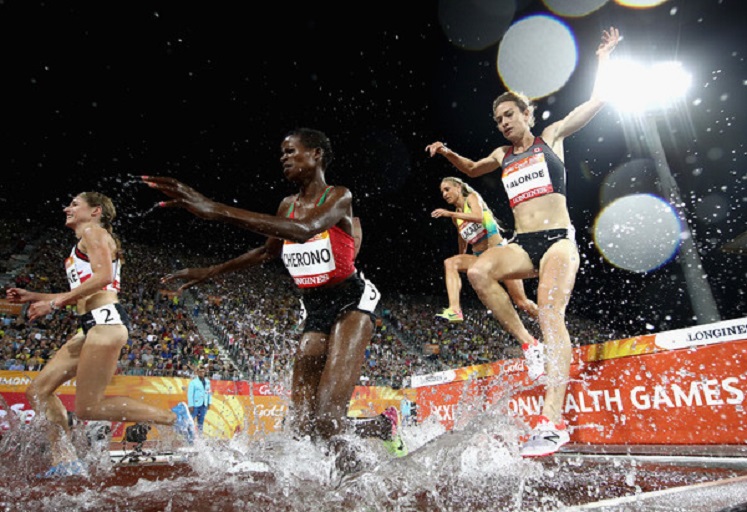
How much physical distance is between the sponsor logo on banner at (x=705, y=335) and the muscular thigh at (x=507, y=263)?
203 cm

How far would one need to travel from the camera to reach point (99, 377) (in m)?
3.77

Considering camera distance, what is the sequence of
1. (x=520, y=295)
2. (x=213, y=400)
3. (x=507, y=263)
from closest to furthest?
(x=507, y=263)
(x=520, y=295)
(x=213, y=400)

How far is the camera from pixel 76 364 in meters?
4.08

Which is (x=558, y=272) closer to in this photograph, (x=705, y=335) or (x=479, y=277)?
(x=479, y=277)

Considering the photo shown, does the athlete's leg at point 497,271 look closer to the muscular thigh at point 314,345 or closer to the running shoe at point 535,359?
the running shoe at point 535,359

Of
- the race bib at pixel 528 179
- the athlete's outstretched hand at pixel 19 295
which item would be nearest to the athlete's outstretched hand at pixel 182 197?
the athlete's outstretched hand at pixel 19 295

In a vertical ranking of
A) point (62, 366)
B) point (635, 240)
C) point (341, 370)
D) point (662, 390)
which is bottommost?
point (662, 390)

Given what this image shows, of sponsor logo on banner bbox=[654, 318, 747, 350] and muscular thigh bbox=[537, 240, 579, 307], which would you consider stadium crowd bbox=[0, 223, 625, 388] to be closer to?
sponsor logo on banner bbox=[654, 318, 747, 350]

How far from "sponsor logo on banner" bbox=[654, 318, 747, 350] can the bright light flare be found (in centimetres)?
454

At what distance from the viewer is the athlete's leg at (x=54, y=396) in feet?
12.2

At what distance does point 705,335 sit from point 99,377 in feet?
17.6

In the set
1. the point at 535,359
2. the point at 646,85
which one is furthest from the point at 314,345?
the point at 646,85

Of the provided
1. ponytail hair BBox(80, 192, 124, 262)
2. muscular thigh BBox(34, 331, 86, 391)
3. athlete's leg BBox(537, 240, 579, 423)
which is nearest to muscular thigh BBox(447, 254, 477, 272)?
athlete's leg BBox(537, 240, 579, 423)

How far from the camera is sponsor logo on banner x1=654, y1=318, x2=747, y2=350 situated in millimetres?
4121
